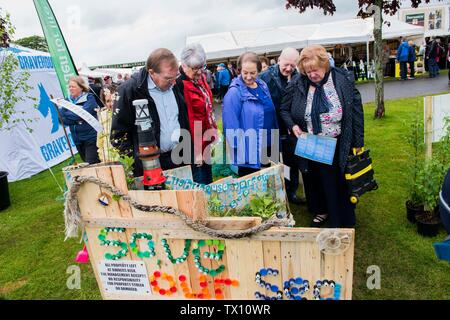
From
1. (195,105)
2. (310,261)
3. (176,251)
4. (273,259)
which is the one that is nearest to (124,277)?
(176,251)

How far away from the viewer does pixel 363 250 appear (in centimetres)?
313

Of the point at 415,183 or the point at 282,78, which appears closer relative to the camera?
Answer: the point at 415,183

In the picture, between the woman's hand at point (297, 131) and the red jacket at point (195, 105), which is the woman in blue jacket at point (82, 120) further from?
the woman's hand at point (297, 131)

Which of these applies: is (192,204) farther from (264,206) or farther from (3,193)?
(3,193)

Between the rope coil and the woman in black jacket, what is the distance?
1.28m

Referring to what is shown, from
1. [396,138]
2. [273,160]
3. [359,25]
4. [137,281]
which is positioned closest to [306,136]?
[273,160]

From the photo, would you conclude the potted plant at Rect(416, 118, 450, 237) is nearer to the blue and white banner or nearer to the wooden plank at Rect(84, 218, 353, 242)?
the wooden plank at Rect(84, 218, 353, 242)

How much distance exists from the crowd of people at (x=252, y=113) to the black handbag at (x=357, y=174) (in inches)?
2.8

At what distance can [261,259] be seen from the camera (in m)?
1.92

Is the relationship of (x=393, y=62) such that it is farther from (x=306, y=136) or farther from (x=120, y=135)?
(x=120, y=135)

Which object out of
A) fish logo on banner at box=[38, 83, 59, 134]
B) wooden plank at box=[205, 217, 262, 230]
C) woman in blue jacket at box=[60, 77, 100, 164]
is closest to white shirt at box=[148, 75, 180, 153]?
wooden plank at box=[205, 217, 262, 230]

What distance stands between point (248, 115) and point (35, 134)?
20.3 ft

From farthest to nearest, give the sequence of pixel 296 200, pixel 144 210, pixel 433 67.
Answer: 1. pixel 433 67
2. pixel 296 200
3. pixel 144 210

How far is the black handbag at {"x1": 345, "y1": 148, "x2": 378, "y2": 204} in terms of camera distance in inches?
119
